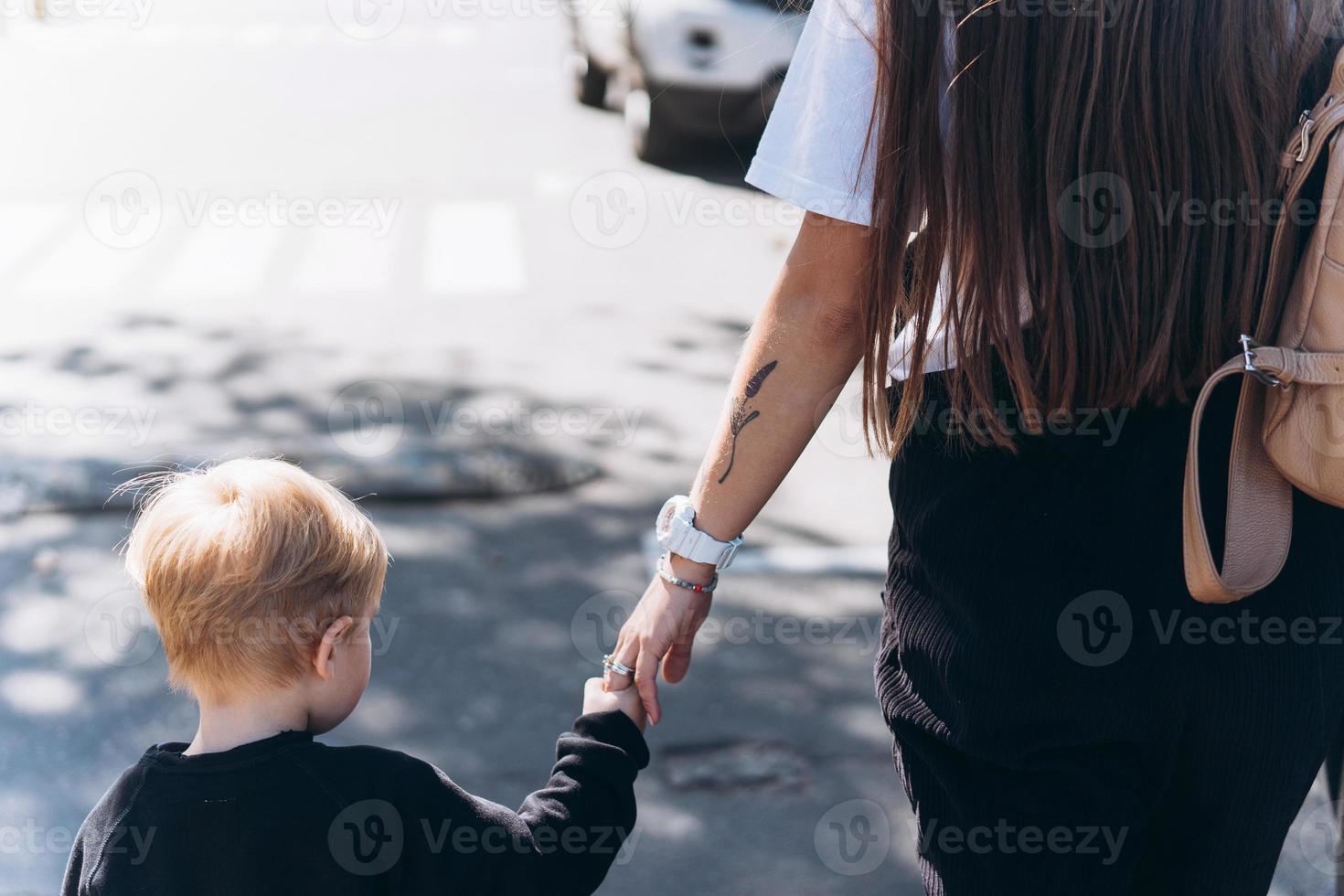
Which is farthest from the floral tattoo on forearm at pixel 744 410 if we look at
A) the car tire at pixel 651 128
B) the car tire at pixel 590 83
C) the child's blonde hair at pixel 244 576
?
the car tire at pixel 590 83

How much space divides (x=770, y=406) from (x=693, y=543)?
0.75 feet

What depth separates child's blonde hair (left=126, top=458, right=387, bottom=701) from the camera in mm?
1641

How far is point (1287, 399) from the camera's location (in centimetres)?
140

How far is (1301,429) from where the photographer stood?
1397mm

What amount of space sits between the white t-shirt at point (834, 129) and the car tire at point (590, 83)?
10176 mm

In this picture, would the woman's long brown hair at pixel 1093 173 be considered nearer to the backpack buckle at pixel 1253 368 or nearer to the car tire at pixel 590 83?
the backpack buckle at pixel 1253 368

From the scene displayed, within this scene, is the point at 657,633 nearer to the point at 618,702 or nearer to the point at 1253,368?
the point at 618,702

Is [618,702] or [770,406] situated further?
[618,702]

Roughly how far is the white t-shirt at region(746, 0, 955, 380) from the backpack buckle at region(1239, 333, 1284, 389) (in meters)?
0.30

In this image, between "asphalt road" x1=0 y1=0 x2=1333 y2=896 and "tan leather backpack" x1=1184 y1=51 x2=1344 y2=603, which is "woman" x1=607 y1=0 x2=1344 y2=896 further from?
"asphalt road" x1=0 y1=0 x2=1333 y2=896

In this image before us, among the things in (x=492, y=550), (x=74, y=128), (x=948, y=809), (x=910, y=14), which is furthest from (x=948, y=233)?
(x=74, y=128)

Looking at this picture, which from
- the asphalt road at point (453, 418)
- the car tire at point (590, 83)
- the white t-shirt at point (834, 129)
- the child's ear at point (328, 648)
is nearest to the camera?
the white t-shirt at point (834, 129)

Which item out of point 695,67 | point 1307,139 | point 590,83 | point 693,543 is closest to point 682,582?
point 693,543

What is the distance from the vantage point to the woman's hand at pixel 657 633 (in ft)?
6.14
